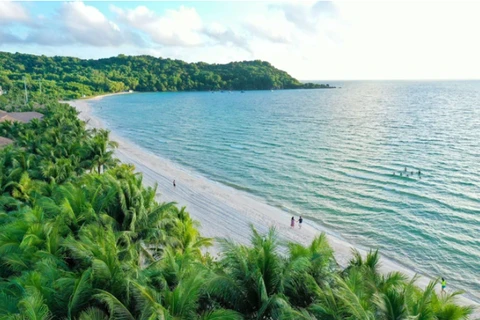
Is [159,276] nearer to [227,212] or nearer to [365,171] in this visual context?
[227,212]

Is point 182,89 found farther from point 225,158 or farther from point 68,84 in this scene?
point 225,158

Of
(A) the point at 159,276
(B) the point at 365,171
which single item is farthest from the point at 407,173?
(A) the point at 159,276

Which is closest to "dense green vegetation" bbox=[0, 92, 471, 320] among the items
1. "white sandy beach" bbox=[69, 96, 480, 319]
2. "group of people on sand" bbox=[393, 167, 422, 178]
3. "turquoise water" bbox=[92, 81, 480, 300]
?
"white sandy beach" bbox=[69, 96, 480, 319]

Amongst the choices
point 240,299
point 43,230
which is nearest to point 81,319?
point 240,299

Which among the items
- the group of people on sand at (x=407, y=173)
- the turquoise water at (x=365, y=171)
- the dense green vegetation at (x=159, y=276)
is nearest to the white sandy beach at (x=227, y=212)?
the turquoise water at (x=365, y=171)

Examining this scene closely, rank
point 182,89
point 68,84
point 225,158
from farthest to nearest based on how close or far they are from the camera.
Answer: point 182,89 < point 68,84 < point 225,158

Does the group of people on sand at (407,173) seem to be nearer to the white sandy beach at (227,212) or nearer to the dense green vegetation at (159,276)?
the white sandy beach at (227,212)
